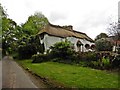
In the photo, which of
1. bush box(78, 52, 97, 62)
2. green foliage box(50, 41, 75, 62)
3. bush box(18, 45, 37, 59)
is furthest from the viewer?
bush box(18, 45, 37, 59)

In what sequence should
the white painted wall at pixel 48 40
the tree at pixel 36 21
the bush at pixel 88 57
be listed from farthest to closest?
1. the tree at pixel 36 21
2. the white painted wall at pixel 48 40
3. the bush at pixel 88 57

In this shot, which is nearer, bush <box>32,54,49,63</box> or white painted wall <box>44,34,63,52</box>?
bush <box>32,54,49,63</box>

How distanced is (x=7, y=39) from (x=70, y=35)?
1154 inches

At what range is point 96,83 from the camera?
1234 cm

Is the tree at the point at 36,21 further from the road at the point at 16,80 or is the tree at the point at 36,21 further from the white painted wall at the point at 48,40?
the road at the point at 16,80

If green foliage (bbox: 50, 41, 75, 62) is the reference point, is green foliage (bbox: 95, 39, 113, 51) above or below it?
above

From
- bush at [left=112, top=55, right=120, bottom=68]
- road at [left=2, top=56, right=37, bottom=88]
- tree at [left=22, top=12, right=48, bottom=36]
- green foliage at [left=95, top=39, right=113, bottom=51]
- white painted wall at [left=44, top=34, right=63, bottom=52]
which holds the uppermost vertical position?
tree at [left=22, top=12, right=48, bottom=36]

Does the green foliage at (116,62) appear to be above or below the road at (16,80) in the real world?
above

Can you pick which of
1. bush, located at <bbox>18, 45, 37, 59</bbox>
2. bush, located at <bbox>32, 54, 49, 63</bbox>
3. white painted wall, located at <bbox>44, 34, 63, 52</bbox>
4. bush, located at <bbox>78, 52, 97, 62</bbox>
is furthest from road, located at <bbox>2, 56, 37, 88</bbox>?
white painted wall, located at <bbox>44, 34, 63, 52</bbox>

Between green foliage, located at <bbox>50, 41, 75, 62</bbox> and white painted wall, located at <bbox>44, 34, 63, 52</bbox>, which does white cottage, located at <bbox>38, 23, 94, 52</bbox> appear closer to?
white painted wall, located at <bbox>44, 34, 63, 52</bbox>

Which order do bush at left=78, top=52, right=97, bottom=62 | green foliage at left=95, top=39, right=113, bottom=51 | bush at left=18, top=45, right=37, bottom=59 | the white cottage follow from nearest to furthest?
bush at left=78, top=52, right=97, bottom=62 < green foliage at left=95, top=39, right=113, bottom=51 < bush at left=18, top=45, right=37, bottom=59 < the white cottage

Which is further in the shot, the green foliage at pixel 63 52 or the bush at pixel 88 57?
the green foliage at pixel 63 52

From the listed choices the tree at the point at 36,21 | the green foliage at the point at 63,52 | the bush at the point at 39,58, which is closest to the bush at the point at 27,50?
the bush at the point at 39,58

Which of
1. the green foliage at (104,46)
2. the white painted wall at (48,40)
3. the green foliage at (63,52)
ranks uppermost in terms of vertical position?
the white painted wall at (48,40)
